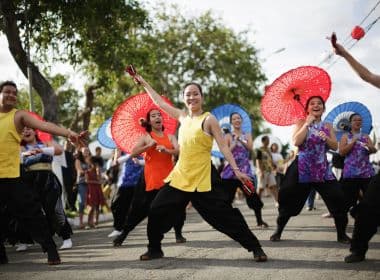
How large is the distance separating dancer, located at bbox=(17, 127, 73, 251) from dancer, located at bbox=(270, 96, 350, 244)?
3.32 metres

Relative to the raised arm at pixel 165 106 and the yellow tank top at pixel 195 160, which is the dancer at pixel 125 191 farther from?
the yellow tank top at pixel 195 160

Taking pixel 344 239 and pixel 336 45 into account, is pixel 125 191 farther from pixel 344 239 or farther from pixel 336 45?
pixel 336 45

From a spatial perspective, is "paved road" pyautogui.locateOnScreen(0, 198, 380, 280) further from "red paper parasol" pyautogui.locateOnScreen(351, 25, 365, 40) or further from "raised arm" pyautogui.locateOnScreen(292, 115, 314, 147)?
"red paper parasol" pyautogui.locateOnScreen(351, 25, 365, 40)

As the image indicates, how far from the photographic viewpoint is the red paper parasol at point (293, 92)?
7.17 m

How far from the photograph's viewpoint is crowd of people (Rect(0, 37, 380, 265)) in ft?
19.9

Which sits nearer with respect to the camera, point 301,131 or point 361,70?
point 361,70

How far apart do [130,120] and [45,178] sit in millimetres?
1748

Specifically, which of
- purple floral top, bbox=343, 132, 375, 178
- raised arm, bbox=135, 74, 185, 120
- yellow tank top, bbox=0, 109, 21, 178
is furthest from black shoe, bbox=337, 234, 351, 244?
yellow tank top, bbox=0, 109, 21, 178

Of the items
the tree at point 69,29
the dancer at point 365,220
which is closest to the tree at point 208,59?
the tree at point 69,29

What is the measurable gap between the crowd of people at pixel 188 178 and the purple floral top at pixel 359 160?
2cm

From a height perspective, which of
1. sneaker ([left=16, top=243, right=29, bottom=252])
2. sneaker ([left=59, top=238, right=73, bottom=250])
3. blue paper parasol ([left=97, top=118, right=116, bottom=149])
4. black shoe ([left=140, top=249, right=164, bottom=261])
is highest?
blue paper parasol ([left=97, top=118, right=116, bottom=149])

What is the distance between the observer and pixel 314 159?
737 centimetres

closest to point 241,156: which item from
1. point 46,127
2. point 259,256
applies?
point 259,256

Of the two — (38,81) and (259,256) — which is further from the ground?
(38,81)
